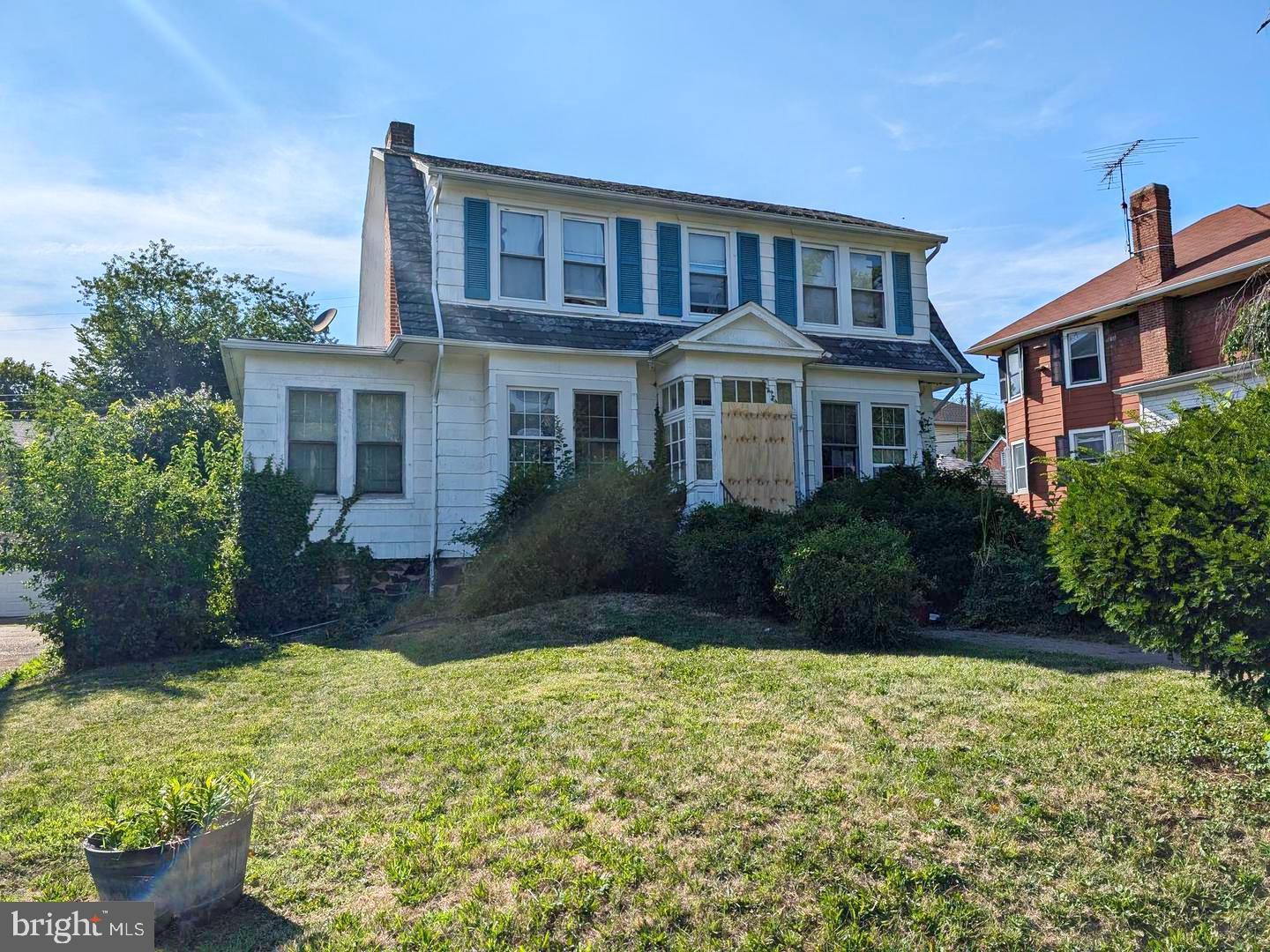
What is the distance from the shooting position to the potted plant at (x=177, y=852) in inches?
130

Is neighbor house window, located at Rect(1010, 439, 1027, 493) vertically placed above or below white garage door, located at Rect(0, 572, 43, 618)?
above

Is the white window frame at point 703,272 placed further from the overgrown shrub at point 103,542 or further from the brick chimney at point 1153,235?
the brick chimney at point 1153,235

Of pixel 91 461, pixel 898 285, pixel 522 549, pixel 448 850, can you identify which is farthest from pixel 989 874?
pixel 898 285

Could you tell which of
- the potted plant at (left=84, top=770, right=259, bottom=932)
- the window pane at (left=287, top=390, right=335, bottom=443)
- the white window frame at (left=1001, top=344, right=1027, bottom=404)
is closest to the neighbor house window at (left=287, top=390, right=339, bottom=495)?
the window pane at (left=287, top=390, right=335, bottom=443)

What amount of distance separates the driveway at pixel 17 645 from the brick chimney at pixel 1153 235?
853 inches

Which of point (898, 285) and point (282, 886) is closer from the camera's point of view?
point (282, 886)

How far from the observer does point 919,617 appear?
10.1 m

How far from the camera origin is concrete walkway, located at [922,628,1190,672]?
7.47 meters

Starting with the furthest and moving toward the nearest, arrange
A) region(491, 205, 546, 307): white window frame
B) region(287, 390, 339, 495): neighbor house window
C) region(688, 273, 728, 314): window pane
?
1. region(688, 273, 728, 314): window pane
2. region(491, 205, 546, 307): white window frame
3. region(287, 390, 339, 495): neighbor house window

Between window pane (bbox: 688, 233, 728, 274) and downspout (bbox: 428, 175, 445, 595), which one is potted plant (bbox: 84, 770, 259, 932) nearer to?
downspout (bbox: 428, 175, 445, 595)

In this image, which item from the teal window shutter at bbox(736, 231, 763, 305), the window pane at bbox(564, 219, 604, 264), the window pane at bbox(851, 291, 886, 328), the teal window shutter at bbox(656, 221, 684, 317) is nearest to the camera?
the window pane at bbox(564, 219, 604, 264)

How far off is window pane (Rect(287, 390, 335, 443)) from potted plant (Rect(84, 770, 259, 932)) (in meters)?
10.0

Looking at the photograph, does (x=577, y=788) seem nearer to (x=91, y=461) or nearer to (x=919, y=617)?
(x=919, y=617)

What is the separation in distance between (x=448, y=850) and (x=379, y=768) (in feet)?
4.15
